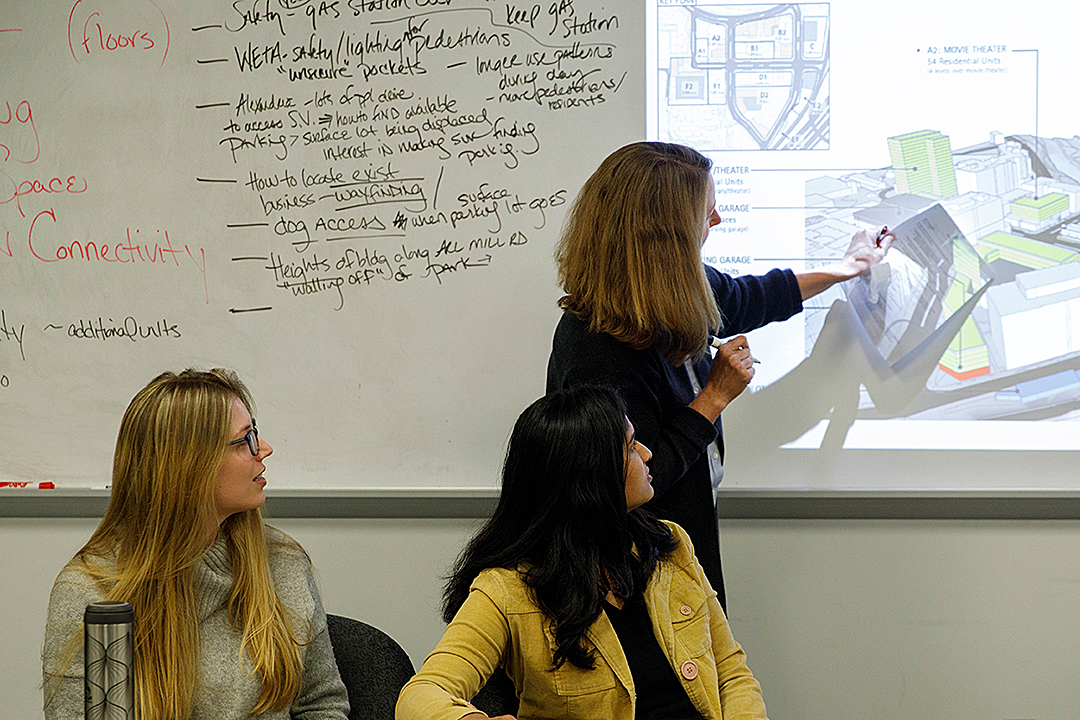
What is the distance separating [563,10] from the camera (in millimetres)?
2311

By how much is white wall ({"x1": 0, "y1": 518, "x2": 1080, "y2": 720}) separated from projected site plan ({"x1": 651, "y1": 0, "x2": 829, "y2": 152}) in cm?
90

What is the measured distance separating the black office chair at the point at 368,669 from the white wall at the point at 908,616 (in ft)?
2.13

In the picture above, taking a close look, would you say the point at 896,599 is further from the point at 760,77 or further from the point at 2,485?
the point at 2,485

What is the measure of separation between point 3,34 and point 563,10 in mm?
1381

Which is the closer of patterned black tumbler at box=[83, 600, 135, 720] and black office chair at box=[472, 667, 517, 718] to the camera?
patterned black tumbler at box=[83, 600, 135, 720]

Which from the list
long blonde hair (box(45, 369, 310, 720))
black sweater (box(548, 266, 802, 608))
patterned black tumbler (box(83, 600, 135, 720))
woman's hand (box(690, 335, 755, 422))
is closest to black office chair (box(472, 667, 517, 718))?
long blonde hair (box(45, 369, 310, 720))

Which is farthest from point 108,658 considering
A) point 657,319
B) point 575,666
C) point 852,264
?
point 852,264

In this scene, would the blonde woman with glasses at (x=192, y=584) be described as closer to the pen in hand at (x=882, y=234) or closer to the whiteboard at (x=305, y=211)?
the whiteboard at (x=305, y=211)

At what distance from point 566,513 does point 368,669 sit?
0.47m

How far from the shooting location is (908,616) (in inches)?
90.7

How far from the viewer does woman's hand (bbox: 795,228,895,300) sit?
223 centimetres

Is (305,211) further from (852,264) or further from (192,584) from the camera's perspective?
(852,264)

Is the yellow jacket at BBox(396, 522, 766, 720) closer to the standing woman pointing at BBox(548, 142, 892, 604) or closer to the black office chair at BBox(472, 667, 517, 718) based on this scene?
the black office chair at BBox(472, 667, 517, 718)

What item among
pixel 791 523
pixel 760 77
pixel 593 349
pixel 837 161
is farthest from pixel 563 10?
pixel 791 523
